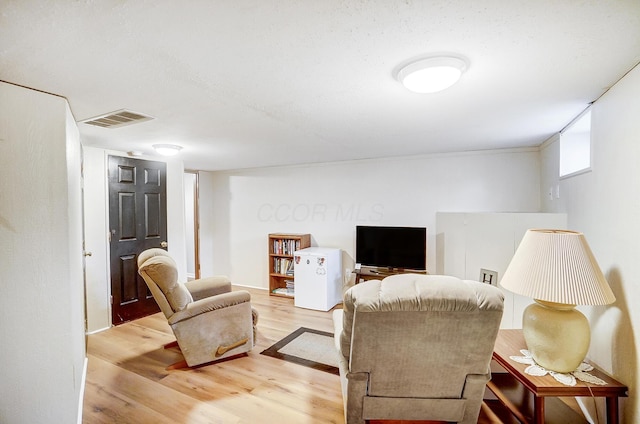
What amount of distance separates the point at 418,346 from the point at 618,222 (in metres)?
1.33

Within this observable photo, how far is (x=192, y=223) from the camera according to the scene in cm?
599

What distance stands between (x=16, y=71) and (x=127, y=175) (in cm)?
240

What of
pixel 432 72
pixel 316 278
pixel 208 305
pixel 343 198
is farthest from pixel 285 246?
pixel 432 72

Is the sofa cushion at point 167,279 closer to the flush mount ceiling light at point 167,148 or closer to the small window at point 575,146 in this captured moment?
the flush mount ceiling light at point 167,148

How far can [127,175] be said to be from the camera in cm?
368

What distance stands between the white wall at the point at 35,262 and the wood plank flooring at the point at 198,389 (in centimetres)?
43

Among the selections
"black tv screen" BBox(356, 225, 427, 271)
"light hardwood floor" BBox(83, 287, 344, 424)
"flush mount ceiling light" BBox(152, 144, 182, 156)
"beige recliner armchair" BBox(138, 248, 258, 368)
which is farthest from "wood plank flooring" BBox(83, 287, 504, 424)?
"flush mount ceiling light" BBox(152, 144, 182, 156)

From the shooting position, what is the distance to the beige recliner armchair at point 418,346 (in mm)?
1418

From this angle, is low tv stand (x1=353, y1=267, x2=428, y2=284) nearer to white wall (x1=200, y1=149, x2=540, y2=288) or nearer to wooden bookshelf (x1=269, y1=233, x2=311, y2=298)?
white wall (x1=200, y1=149, x2=540, y2=288)

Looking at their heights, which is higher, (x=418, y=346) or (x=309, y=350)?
(x=418, y=346)

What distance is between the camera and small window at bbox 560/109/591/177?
235 cm

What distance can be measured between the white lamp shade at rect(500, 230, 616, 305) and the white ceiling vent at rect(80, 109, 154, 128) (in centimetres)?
281

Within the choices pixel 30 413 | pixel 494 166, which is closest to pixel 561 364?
pixel 494 166

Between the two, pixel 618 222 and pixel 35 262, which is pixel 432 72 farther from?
pixel 35 262
